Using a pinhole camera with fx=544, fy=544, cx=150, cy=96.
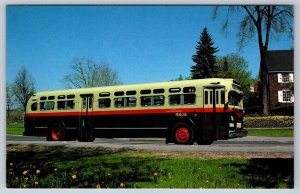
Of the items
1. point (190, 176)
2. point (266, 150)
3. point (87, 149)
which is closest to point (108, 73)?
point (87, 149)

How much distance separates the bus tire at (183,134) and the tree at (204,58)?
3.51 feet

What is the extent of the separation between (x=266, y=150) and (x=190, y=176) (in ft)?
5.81

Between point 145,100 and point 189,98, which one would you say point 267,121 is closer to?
point 189,98

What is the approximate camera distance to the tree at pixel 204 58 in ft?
35.9

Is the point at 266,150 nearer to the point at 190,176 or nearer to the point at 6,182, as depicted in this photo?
the point at 190,176

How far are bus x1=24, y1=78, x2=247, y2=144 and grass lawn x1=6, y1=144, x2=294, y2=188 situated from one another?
52cm

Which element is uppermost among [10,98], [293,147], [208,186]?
[10,98]

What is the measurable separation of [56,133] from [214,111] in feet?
11.7

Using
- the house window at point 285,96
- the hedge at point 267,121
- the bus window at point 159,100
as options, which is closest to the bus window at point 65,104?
the bus window at point 159,100

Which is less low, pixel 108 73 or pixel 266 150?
pixel 108 73

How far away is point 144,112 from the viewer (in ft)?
38.1

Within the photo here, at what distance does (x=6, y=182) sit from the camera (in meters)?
10.8

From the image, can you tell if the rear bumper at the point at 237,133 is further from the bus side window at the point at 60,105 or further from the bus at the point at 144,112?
the bus side window at the point at 60,105

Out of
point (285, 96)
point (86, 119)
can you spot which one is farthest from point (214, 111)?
point (86, 119)
